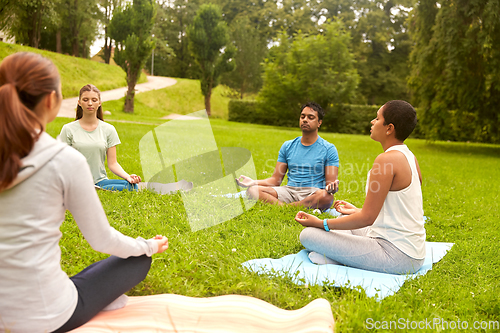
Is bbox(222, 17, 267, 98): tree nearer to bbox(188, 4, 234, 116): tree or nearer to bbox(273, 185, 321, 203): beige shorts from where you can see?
bbox(188, 4, 234, 116): tree

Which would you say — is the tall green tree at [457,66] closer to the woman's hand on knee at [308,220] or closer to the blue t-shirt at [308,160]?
the blue t-shirt at [308,160]

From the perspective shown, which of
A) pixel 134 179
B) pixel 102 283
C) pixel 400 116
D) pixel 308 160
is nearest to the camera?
pixel 102 283

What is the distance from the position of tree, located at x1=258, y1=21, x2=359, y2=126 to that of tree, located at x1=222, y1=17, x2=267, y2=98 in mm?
10447

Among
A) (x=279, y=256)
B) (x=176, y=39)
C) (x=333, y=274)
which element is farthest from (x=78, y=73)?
(x=333, y=274)

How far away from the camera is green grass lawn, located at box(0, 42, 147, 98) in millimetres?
28306

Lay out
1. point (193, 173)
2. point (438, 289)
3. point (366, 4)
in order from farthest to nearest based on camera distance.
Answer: point (366, 4) < point (193, 173) < point (438, 289)

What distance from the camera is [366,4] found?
46281mm

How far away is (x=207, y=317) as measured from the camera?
2578mm

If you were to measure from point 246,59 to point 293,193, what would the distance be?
1531 inches

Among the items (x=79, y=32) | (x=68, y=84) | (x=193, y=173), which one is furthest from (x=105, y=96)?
(x=193, y=173)

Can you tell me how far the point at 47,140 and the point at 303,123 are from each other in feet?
13.6

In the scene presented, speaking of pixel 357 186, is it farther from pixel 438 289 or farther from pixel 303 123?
pixel 438 289

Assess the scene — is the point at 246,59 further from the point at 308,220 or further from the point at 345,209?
the point at 308,220

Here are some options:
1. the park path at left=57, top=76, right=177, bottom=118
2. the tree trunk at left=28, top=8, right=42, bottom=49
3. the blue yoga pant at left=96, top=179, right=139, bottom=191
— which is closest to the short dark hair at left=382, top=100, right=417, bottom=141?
the blue yoga pant at left=96, top=179, right=139, bottom=191
